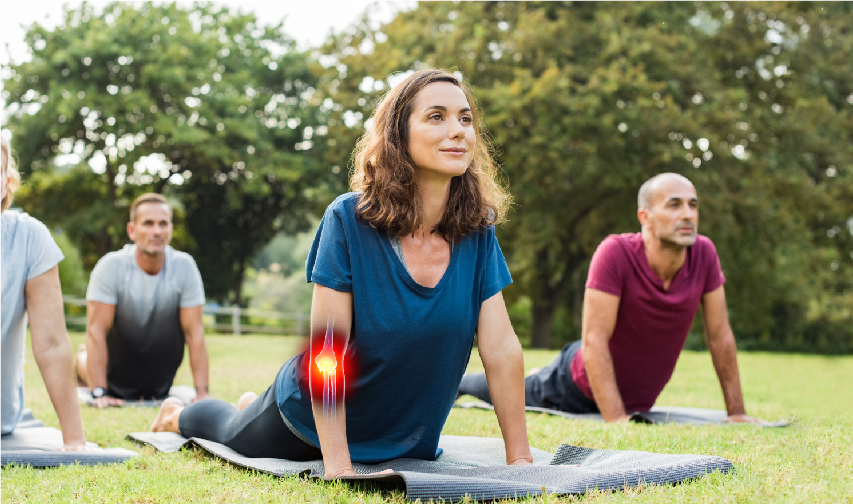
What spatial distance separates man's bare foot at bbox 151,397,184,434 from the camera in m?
4.93

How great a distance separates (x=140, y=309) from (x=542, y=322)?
17905 millimetres

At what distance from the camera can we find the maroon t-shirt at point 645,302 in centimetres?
584

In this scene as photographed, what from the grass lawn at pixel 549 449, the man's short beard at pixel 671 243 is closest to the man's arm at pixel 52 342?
the grass lawn at pixel 549 449

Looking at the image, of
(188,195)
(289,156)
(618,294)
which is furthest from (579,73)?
(188,195)

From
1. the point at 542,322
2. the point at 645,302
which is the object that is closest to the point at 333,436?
the point at 645,302

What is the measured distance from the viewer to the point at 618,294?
5.81m

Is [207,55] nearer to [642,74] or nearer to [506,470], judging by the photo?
[642,74]

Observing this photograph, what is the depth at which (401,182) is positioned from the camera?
335 cm

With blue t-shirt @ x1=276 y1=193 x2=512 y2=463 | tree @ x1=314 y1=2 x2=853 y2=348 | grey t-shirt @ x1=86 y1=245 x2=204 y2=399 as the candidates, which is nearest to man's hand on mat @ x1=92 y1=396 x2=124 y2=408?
grey t-shirt @ x1=86 y1=245 x2=204 y2=399

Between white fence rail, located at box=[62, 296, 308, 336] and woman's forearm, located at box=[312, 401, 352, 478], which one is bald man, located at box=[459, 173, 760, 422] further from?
white fence rail, located at box=[62, 296, 308, 336]

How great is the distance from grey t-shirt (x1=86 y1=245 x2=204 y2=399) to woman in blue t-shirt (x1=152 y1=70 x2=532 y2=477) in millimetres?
4382

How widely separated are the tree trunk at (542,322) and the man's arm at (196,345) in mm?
17269

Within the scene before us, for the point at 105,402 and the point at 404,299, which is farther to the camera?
the point at 105,402

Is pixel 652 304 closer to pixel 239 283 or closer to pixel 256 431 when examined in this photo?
pixel 256 431
